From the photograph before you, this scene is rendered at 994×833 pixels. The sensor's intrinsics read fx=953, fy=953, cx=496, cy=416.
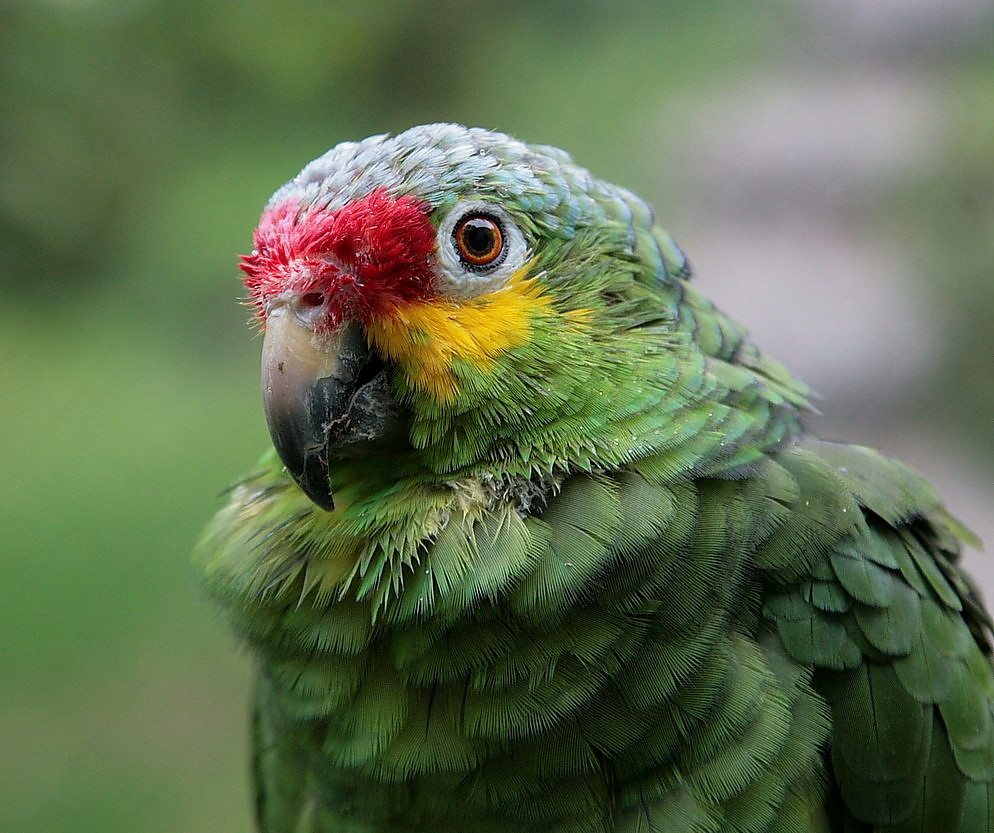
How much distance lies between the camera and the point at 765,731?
111 cm

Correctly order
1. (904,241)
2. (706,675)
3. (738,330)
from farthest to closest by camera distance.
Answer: (904,241), (738,330), (706,675)

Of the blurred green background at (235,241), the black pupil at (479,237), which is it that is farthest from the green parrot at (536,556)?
the blurred green background at (235,241)

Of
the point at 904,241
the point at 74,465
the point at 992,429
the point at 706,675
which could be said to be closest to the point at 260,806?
the point at 706,675

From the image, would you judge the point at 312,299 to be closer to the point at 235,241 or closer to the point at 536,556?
the point at 536,556

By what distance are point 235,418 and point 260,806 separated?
89.6 inches

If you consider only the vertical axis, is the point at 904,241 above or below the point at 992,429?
above

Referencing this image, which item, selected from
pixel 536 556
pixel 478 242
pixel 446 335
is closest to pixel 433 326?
pixel 446 335

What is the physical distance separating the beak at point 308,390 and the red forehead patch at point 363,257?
0.03 meters

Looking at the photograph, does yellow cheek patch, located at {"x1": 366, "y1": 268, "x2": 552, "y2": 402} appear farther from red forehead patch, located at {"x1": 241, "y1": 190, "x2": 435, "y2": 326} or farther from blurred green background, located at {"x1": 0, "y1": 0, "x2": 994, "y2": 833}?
blurred green background, located at {"x1": 0, "y1": 0, "x2": 994, "y2": 833}

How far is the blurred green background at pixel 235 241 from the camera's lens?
2.93 m

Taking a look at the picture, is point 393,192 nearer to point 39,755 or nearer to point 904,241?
point 39,755

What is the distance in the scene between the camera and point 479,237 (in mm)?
1134

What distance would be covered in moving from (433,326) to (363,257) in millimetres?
111

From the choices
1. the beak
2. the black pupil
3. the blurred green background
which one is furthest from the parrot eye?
the blurred green background
